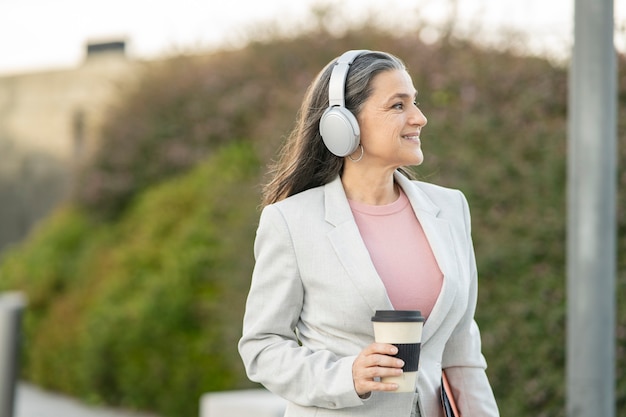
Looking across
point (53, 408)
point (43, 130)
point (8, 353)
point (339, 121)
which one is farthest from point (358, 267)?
point (43, 130)

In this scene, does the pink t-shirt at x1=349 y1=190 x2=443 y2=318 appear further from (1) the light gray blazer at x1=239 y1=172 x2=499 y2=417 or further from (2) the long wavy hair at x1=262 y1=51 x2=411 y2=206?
(2) the long wavy hair at x1=262 y1=51 x2=411 y2=206

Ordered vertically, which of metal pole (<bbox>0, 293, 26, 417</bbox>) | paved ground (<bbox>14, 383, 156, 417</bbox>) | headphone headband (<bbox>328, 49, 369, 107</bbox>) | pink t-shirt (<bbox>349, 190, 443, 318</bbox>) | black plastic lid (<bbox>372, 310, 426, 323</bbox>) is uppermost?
headphone headband (<bbox>328, 49, 369, 107</bbox>)

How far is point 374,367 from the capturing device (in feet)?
8.43

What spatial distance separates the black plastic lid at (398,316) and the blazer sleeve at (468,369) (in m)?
0.40

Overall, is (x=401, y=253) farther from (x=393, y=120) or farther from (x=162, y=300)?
(x=162, y=300)

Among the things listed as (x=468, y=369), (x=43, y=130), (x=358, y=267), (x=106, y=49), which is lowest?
(x=468, y=369)

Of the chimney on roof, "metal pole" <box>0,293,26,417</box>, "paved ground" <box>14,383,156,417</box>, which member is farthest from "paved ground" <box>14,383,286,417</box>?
the chimney on roof

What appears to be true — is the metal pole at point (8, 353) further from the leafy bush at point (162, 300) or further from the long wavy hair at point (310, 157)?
the long wavy hair at point (310, 157)

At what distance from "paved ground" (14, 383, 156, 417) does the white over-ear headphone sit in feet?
23.3

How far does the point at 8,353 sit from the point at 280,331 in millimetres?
4198

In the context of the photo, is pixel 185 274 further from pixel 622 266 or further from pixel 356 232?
pixel 356 232

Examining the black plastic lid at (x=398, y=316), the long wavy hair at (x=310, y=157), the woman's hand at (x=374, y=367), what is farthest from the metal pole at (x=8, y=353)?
the black plastic lid at (x=398, y=316)

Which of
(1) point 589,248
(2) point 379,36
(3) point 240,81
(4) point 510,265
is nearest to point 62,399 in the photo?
(3) point 240,81

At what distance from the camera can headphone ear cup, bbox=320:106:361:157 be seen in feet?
9.29
